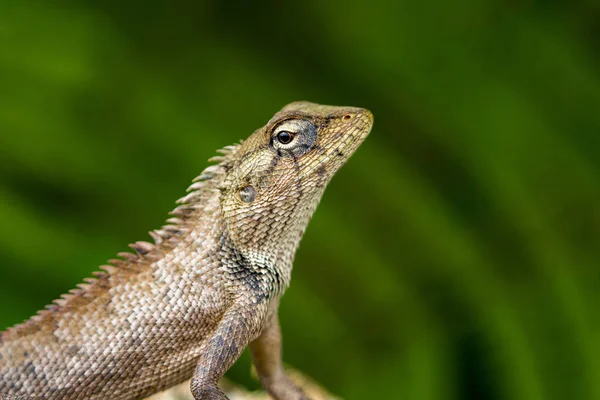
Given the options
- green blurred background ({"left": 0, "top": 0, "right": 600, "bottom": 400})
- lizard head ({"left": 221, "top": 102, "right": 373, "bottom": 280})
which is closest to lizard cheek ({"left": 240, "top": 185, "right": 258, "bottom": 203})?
lizard head ({"left": 221, "top": 102, "right": 373, "bottom": 280})

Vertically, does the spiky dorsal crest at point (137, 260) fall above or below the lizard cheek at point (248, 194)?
below

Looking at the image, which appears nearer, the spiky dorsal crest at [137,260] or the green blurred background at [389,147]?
the spiky dorsal crest at [137,260]

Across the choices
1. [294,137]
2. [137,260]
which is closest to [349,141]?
[294,137]

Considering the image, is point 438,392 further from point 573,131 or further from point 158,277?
point 158,277

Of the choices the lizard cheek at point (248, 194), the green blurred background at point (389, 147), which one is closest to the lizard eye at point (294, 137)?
the lizard cheek at point (248, 194)

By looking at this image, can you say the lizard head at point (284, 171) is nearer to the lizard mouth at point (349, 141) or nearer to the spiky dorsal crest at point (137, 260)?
the lizard mouth at point (349, 141)

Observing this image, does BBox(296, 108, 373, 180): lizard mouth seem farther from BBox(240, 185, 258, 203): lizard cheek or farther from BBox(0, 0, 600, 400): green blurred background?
BBox(0, 0, 600, 400): green blurred background

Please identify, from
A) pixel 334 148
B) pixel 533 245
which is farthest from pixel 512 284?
pixel 334 148
